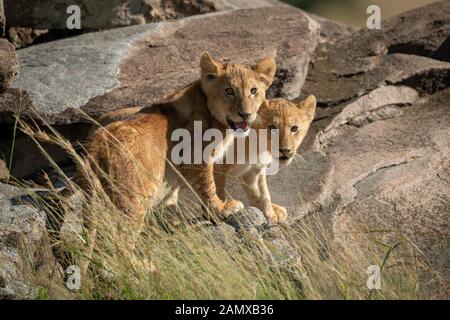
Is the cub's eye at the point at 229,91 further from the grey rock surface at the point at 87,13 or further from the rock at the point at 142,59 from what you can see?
the grey rock surface at the point at 87,13

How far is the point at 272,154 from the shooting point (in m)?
8.80

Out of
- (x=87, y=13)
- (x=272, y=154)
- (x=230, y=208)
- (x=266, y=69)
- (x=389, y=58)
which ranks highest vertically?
(x=266, y=69)

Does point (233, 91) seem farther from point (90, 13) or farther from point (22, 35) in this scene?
point (22, 35)

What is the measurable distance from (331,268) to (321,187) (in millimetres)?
2650

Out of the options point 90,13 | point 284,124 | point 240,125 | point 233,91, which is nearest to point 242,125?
point 240,125

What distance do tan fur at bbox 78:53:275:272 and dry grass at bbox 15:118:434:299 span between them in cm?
27

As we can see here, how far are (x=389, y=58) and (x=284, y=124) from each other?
324 centimetres

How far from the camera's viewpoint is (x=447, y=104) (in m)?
10.6

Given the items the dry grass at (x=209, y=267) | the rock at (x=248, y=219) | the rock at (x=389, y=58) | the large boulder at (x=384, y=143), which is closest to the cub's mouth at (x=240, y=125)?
the rock at (x=248, y=219)

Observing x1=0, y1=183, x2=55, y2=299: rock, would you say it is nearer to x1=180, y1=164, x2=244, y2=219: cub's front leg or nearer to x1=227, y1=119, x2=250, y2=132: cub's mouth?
x1=180, y1=164, x2=244, y2=219: cub's front leg

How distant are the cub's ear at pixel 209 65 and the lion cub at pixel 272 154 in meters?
0.58

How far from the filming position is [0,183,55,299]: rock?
677 cm

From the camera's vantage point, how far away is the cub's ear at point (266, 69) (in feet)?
29.1
